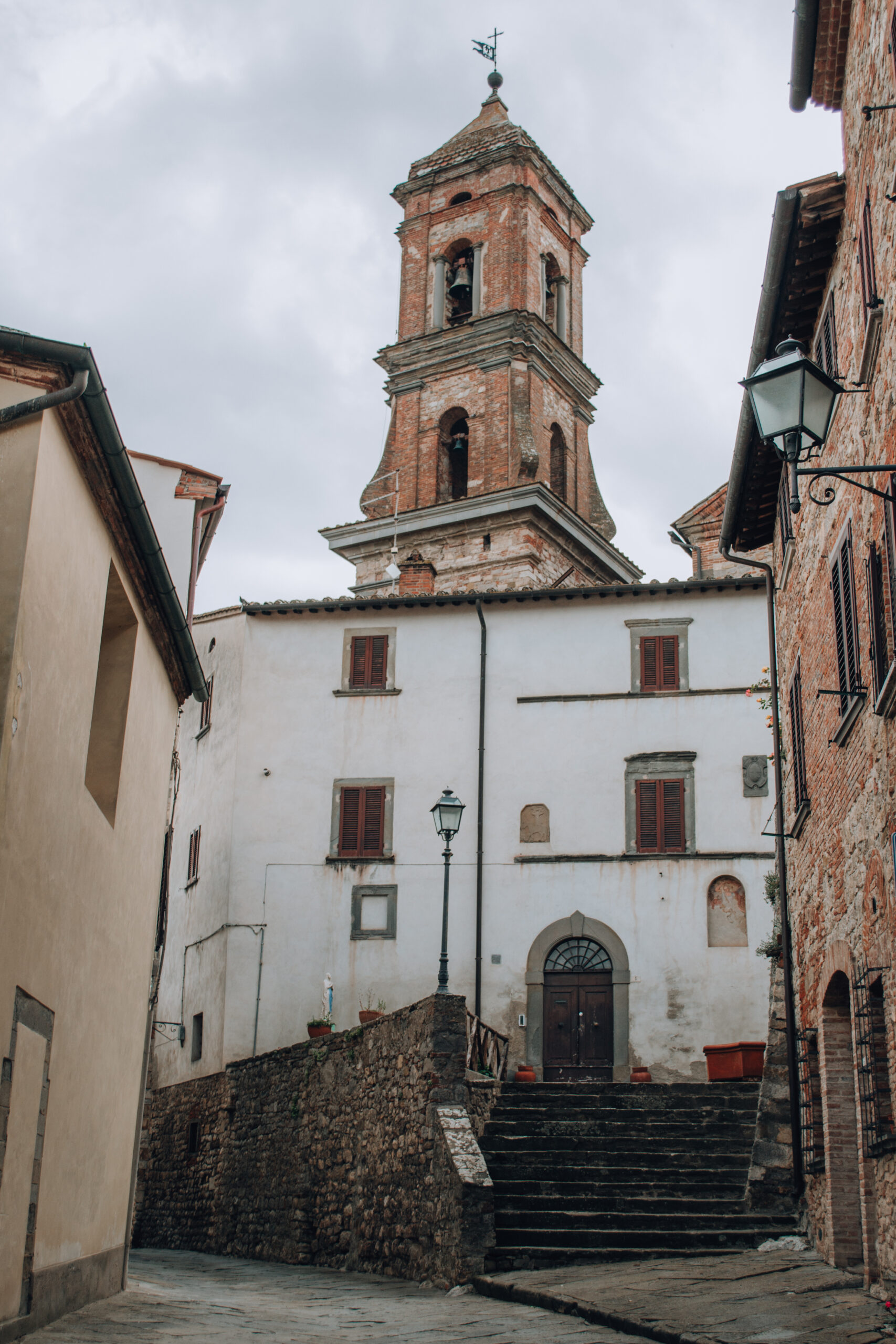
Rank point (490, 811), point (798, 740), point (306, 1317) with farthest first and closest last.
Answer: point (490, 811), point (798, 740), point (306, 1317)

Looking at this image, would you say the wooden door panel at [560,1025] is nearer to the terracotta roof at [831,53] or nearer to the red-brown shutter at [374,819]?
the red-brown shutter at [374,819]

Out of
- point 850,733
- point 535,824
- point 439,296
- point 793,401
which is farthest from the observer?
point 439,296

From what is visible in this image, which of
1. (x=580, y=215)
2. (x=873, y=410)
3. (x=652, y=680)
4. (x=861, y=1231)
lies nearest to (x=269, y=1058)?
(x=652, y=680)

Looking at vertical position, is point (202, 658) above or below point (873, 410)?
above

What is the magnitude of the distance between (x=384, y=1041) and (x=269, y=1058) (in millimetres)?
4799

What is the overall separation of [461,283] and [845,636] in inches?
1204

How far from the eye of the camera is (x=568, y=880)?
2205 cm

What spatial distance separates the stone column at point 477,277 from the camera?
37.5m

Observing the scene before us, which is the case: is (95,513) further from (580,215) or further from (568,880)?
(580,215)

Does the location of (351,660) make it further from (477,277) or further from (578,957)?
(477,277)

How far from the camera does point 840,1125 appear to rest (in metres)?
9.95

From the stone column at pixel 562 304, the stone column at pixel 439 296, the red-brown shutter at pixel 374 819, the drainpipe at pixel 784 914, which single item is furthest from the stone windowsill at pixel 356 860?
the stone column at pixel 562 304

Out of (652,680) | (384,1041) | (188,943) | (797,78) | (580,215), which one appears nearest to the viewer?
(797,78)

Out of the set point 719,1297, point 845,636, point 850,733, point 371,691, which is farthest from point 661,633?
point 719,1297
